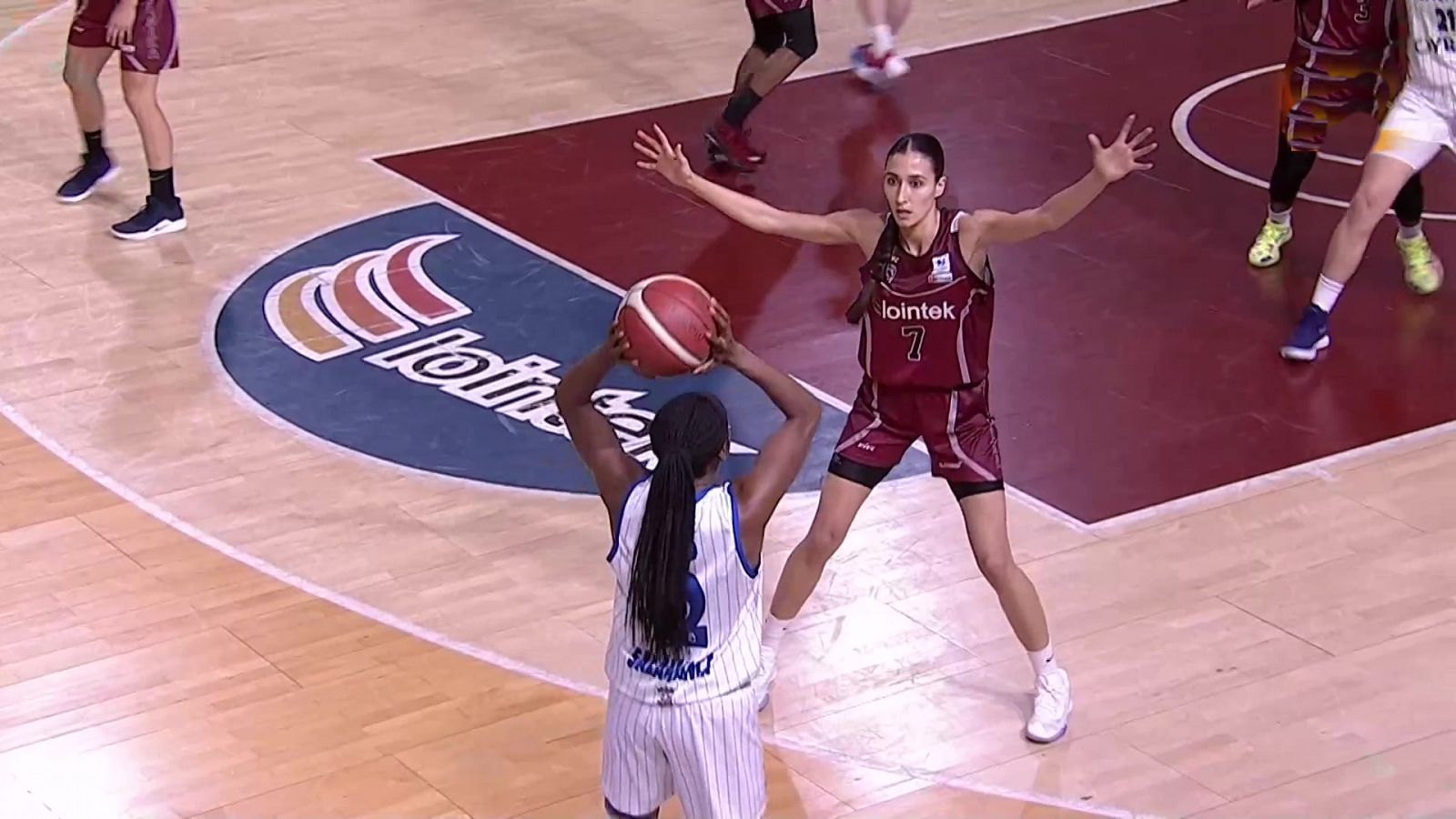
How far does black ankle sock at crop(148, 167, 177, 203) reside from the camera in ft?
30.3

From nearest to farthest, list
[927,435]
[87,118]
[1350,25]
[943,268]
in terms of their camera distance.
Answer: [943,268] → [927,435] → [1350,25] → [87,118]

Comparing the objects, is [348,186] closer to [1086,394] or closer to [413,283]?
[413,283]

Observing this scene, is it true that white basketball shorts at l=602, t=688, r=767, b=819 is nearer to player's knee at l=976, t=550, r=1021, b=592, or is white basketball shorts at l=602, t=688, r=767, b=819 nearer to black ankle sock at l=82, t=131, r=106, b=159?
player's knee at l=976, t=550, r=1021, b=592

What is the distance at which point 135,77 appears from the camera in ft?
29.4

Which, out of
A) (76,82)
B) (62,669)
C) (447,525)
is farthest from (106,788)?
(76,82)

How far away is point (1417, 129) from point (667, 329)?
4.04 meters

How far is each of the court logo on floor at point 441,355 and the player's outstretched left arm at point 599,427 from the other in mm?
2490

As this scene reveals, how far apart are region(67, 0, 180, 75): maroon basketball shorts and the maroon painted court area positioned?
144 cm

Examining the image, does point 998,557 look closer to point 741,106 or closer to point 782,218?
point 782,218

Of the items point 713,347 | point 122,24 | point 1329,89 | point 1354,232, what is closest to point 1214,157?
point 1329,89

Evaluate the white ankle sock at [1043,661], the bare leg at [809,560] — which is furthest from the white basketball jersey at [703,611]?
the white ankle sock at [1043,661]

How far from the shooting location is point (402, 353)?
816cm

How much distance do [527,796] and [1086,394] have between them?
3156 mm

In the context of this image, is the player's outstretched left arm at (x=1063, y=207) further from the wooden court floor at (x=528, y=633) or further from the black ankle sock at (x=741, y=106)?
the black ankle sock at (x=741, y=106)
